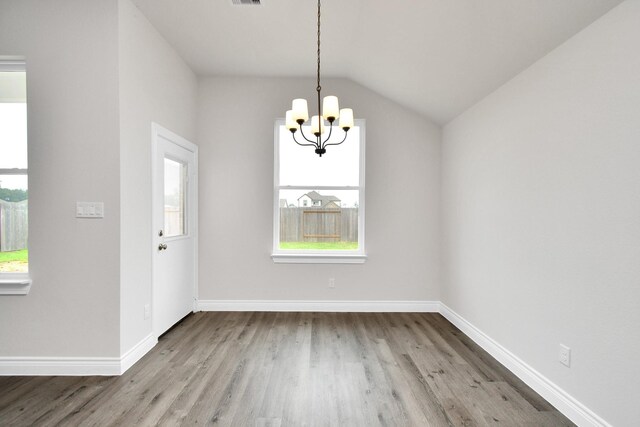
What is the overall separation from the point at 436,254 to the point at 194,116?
3.53 m

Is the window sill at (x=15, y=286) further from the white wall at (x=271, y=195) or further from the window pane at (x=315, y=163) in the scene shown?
the window pane at (x=315, y=163)

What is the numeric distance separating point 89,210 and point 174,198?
3.58 ft

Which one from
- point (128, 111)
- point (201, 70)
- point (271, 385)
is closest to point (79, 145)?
point (128, 111)

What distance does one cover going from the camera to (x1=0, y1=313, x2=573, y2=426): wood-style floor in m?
2.00

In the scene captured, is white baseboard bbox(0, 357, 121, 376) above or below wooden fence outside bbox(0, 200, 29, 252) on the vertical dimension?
below

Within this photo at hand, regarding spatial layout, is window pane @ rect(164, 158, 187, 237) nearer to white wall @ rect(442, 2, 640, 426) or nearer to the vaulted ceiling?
the vaulted ceiling

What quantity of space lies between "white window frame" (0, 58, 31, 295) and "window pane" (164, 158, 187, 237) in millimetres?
1119

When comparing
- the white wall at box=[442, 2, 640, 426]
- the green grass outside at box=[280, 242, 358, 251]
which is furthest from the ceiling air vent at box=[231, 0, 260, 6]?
the green grass outside at box=[280, 242, 358, 251]

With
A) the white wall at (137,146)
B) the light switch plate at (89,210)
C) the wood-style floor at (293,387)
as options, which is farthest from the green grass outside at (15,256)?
the wood-style floor at (293,387)

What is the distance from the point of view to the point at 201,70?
13.0 ft

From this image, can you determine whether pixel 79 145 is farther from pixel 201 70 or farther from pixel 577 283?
pixel 577 283

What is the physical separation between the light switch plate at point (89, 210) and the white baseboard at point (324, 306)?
1949mm

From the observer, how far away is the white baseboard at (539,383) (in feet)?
6.21

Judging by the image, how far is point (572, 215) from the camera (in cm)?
201
